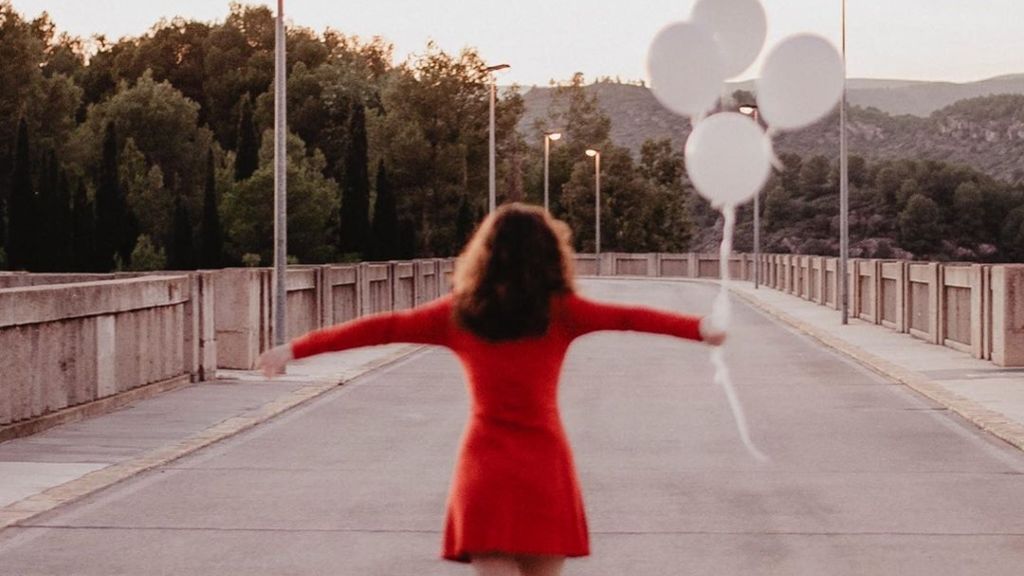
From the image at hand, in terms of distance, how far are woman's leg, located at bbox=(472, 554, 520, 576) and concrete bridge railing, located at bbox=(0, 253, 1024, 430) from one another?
9408 millimetres

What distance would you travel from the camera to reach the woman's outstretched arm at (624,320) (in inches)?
Result: 193

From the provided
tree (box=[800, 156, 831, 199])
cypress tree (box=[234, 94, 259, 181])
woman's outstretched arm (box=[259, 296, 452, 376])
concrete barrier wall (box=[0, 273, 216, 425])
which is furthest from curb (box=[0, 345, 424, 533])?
tree (box=[800, 156, 831, 199])

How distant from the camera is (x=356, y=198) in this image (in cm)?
6412

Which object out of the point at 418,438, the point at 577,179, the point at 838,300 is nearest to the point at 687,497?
the point at 418,438

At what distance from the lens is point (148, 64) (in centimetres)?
11244

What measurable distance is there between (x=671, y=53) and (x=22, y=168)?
63.2 metres

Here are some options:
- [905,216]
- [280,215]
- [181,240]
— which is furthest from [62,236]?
[905,216]

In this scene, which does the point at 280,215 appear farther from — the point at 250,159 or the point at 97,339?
the point at 250,159

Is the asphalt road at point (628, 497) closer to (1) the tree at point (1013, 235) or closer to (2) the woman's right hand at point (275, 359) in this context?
(2) the woman's right hand at point (275, 359)

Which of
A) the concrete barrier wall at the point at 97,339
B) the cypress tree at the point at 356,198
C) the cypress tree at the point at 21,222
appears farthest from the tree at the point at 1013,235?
the concrete barrier wall at the point at 97,339

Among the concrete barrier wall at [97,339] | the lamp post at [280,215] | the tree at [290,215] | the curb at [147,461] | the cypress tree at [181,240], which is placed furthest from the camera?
the cypress tree at [181,240]

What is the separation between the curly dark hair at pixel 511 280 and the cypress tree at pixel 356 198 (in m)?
57.9

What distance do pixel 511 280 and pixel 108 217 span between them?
65.6m

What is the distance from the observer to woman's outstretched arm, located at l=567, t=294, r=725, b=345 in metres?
4.91
